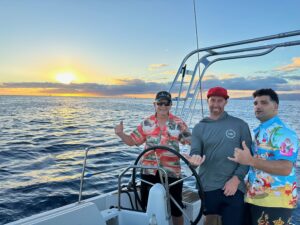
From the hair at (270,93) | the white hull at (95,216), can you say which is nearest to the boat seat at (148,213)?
the white hull at (95,216)

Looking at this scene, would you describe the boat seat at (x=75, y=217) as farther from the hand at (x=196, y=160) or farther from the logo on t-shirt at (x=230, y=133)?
the logo on t-shirt at (x=230, y=133)

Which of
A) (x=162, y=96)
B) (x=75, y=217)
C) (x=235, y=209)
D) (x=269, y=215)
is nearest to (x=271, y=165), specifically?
(x=269, y=215)

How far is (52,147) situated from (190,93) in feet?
28.6

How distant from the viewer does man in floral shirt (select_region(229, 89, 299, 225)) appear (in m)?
1.92

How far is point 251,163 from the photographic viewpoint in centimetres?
193

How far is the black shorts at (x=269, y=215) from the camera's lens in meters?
2.02

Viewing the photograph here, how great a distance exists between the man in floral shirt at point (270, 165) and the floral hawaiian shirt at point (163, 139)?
0.80m

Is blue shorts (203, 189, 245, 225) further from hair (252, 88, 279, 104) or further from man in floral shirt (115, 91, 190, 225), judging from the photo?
hair (252, 88, 279, 104)

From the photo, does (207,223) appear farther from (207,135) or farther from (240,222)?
(207,135)

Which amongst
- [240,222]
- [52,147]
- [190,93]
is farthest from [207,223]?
[52,147]

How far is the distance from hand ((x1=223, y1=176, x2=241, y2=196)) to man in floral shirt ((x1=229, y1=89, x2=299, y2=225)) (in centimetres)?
9

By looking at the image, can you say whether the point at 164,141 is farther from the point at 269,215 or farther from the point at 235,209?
the point at 269,215

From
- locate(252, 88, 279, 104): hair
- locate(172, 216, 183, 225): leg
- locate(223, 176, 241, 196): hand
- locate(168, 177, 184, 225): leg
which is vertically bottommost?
locate(172, 216, 183, 225): leg

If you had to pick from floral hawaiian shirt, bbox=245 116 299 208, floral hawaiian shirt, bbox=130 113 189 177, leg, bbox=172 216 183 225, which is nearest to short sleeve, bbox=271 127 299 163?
floral hawaiian shirt, bbox=245 116 299 208
